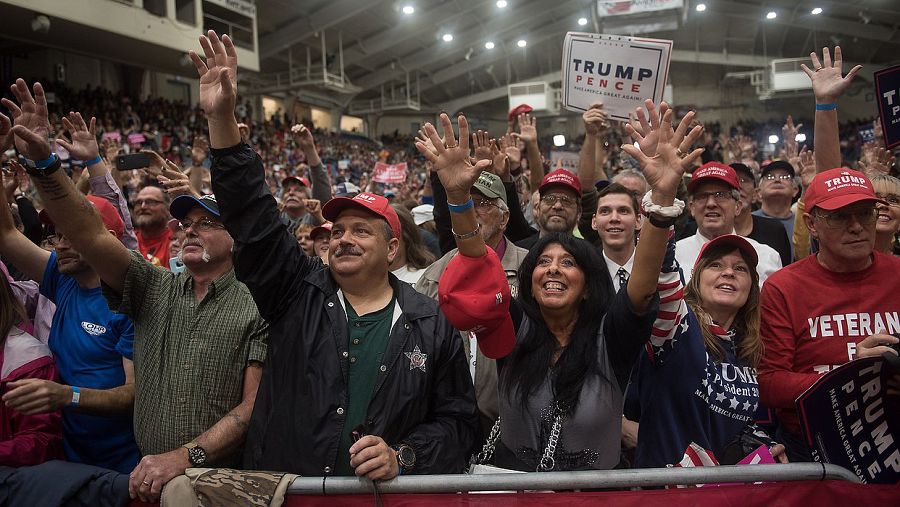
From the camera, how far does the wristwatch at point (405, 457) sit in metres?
1.91

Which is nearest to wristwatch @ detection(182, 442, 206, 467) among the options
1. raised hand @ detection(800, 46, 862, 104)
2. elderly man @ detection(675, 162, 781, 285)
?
elderly man @ detection(675, 162, 781, 285)

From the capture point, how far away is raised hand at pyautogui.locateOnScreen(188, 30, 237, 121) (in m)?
2.00

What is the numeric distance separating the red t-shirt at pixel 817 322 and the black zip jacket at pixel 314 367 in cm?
125

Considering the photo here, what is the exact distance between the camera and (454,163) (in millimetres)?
1913

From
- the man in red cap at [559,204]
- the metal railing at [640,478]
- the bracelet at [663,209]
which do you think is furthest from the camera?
the man in red cap at [559,204]

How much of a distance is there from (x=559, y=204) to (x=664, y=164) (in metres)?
1.88

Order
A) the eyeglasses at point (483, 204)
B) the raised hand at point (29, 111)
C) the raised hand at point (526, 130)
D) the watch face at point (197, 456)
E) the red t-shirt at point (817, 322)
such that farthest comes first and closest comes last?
the raised hand at point (526, 130) → the eyeglasses at point (483, 204) → the raised hand at point (29, 111) → the red t-shirt at point (817, 322) → the watch face at point (197, 456)

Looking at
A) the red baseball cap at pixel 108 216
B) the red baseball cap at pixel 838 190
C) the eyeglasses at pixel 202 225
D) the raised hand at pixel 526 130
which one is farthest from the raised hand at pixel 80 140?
the red baseball cap at pixel 838 190

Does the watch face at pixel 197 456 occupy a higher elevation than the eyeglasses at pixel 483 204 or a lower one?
lower

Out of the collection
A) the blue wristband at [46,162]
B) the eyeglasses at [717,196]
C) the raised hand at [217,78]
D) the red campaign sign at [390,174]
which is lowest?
the eyeglasses at [717,196]

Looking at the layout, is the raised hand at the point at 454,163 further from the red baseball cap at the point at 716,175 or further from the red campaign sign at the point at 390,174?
the red campaign sign at the point at 390,174

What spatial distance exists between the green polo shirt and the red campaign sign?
244 inches

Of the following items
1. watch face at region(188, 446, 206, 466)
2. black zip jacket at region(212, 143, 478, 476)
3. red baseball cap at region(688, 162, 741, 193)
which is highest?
red baseball cap at region(688, 162, 741, 193)

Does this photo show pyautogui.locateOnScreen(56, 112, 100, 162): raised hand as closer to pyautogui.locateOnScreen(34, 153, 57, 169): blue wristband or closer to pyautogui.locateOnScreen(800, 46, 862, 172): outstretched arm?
pyautogui.locateOnScreen(34, 153, 57, 169): blue wristband
